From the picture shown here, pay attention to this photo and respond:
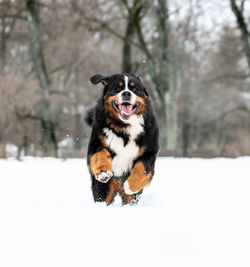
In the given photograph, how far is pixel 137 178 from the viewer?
14.7 ft

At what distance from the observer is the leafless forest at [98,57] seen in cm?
1616

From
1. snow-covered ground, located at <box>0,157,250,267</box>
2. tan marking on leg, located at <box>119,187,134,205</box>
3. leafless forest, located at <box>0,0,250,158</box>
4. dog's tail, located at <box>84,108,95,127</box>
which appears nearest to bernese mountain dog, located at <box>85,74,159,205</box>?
tan marking on leg, located at <box>119,187,134,205</box>

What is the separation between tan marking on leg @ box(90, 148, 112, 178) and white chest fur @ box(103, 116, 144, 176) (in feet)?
0.57

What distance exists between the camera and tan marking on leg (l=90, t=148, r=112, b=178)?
14.3 ft

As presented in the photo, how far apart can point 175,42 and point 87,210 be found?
16084mm

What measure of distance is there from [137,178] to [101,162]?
47 centimetres

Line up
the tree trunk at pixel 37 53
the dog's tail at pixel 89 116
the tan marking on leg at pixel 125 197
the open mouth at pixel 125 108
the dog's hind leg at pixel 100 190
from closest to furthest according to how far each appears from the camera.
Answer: the open mouth at pixel 125 108 < the dog's hind leg at pixel 100 190 < the tan marking on leg at pixel 125 197 < the dog's tail at pixel 89 116 < the tree trunk at pixel 37 53

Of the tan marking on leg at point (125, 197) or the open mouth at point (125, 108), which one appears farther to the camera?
the tan marking on leg at point (125, 197)

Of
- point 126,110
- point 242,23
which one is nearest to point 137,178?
point 126,110

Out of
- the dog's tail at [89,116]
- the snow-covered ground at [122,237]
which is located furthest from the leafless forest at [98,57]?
the snow-covered ground at [122,237]

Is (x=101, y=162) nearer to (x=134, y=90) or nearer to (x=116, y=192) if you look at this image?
(x=116, y=192)

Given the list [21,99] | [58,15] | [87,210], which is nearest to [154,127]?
[87,210]

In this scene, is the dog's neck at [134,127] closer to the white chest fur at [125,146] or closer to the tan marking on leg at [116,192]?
the white chest fur at [125,146]

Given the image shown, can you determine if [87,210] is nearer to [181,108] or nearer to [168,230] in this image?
[168,230]
